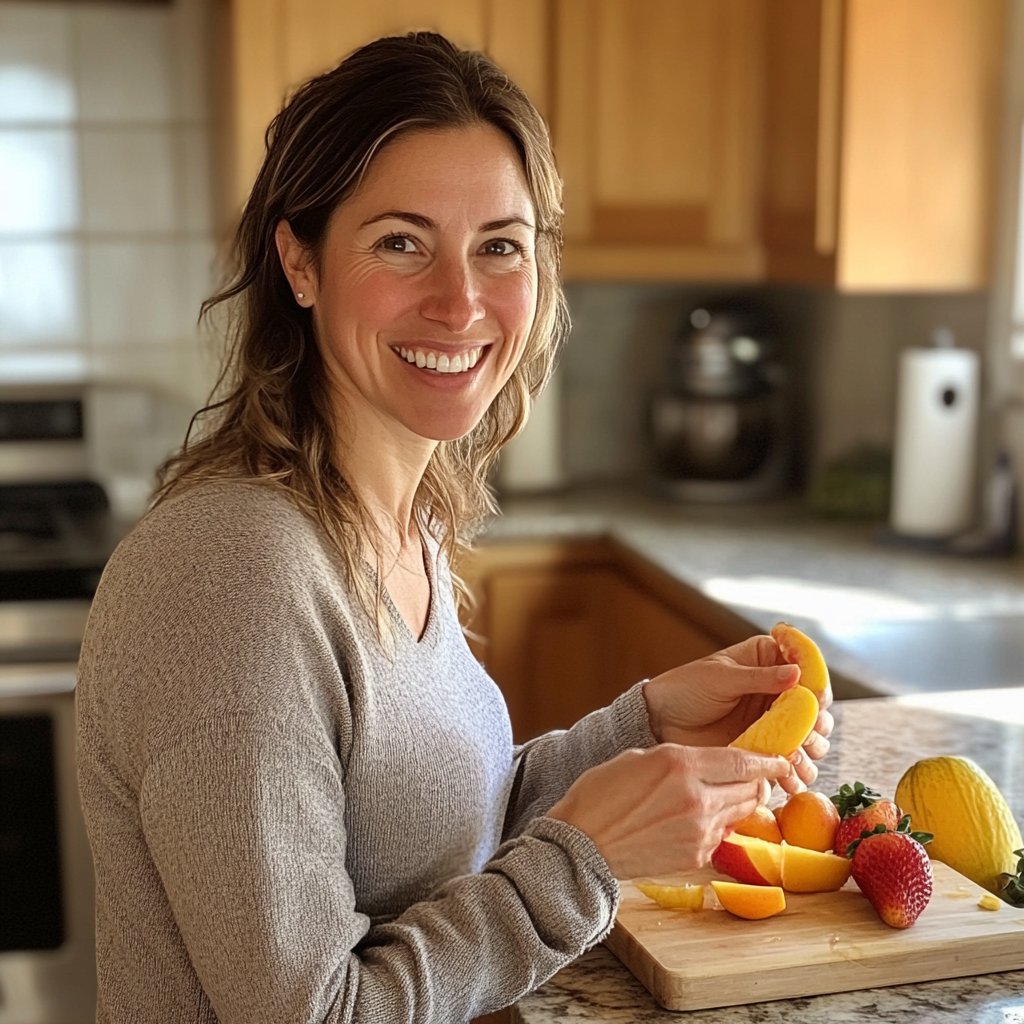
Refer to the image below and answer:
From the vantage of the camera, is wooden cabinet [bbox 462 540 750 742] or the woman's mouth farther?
wooden cabinet [bbox 462 540 750 742]

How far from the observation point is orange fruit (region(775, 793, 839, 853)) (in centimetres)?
101

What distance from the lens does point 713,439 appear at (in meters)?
3.12

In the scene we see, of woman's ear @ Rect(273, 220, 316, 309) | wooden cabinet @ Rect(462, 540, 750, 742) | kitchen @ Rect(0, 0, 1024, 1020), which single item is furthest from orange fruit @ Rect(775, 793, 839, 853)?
wooden cabinet @ Rect(462, 540, 750, 742)

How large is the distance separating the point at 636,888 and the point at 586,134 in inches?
88.3

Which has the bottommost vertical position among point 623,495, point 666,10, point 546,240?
point 623,495

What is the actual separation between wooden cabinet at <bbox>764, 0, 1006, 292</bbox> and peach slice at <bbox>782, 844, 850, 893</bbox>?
71.7 inches

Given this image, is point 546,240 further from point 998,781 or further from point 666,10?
point 666,10

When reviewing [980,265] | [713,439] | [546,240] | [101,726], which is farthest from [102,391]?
[101,726]

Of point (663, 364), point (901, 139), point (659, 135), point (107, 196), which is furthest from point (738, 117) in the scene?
point (107, 196)

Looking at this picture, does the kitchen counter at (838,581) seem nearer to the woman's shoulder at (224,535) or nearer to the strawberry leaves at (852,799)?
the strawberry leaves at (852,799)

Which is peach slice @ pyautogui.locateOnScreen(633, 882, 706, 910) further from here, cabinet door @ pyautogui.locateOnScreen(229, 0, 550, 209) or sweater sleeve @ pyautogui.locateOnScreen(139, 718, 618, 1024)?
cabinet door @ pyautogui.locateOnScreen(229, 0, 550, 209)

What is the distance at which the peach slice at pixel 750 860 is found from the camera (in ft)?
3.20

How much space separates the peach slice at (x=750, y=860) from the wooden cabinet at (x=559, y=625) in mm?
1667

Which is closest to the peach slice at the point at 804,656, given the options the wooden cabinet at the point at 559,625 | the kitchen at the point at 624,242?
the kitchen at the point at 624,242
